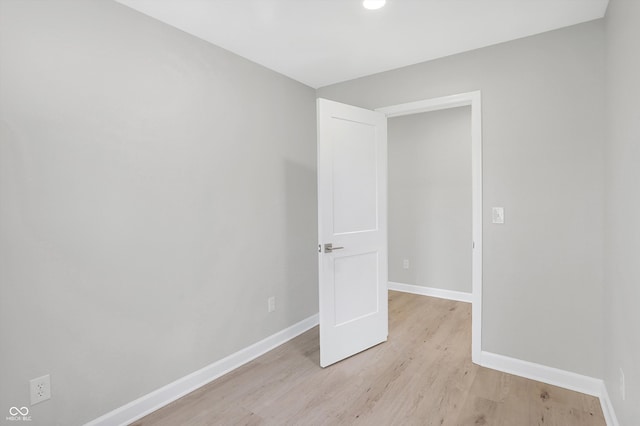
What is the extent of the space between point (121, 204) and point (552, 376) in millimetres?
3157

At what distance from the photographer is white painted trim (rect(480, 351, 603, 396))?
2.18 meters

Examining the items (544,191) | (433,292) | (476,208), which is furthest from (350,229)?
(433,292)

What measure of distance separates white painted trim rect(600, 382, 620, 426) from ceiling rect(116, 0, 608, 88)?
7.96 ft

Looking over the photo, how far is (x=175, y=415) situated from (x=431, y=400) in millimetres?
1665

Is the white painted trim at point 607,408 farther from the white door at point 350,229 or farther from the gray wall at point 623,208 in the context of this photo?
the white door at point 350,229

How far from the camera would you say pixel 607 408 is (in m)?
1.93

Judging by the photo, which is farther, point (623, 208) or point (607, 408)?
point (607, 408)

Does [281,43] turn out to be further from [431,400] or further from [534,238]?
[431,400]

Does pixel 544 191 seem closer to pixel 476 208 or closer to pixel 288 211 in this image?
pixel 476 208

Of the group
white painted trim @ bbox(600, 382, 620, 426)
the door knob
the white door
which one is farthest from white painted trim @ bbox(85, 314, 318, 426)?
white painted trim @ bbox(600, 382, 620, 426)

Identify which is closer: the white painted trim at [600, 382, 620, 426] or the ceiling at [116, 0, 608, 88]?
the white painted trim at [600, 382, 620, 426]

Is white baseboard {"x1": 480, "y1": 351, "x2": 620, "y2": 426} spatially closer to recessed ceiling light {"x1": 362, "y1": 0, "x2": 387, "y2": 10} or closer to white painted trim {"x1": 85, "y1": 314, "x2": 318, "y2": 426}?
white painted trim {"x1": 85, "y1": 314, "x2": 318, "y2": 426}

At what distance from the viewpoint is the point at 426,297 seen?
430 cm

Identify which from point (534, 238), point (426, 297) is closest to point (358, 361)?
point (534, 238)
